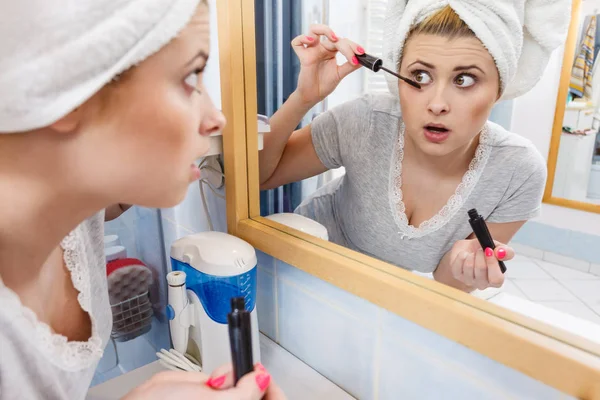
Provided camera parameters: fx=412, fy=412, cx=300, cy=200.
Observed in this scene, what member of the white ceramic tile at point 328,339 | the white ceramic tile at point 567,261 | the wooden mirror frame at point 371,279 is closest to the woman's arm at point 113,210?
the wooden mirror frame at point 371,279

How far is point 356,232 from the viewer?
730 millimetres

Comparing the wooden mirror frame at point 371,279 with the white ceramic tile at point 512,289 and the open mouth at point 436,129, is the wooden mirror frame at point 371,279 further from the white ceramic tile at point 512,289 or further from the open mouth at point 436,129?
the open mouth at point 436,129

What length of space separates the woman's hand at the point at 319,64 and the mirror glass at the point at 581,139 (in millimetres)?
400

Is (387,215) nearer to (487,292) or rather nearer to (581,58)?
(487,292)

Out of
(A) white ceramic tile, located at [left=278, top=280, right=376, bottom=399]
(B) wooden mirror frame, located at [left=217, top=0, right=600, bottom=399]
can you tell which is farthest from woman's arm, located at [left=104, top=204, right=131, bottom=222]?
(A) white ceramic tile, located at [left=278, top=280, right=376, bottom=399]

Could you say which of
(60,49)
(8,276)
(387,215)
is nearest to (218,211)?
(387,215)

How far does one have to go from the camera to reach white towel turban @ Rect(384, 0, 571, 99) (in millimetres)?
578

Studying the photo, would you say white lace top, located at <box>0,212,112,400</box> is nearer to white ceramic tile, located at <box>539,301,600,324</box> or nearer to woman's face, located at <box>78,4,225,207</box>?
woman's face, located at <box>78,4,225,207</box>

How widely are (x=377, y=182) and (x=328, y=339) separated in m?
0.30

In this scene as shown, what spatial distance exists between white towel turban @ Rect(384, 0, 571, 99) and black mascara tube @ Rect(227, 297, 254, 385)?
50 cm

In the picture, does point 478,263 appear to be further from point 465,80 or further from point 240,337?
point 240,337

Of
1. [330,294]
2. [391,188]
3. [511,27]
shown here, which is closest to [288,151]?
[391,188]

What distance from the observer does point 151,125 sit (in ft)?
1.07

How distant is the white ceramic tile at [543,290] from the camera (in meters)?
0.55
